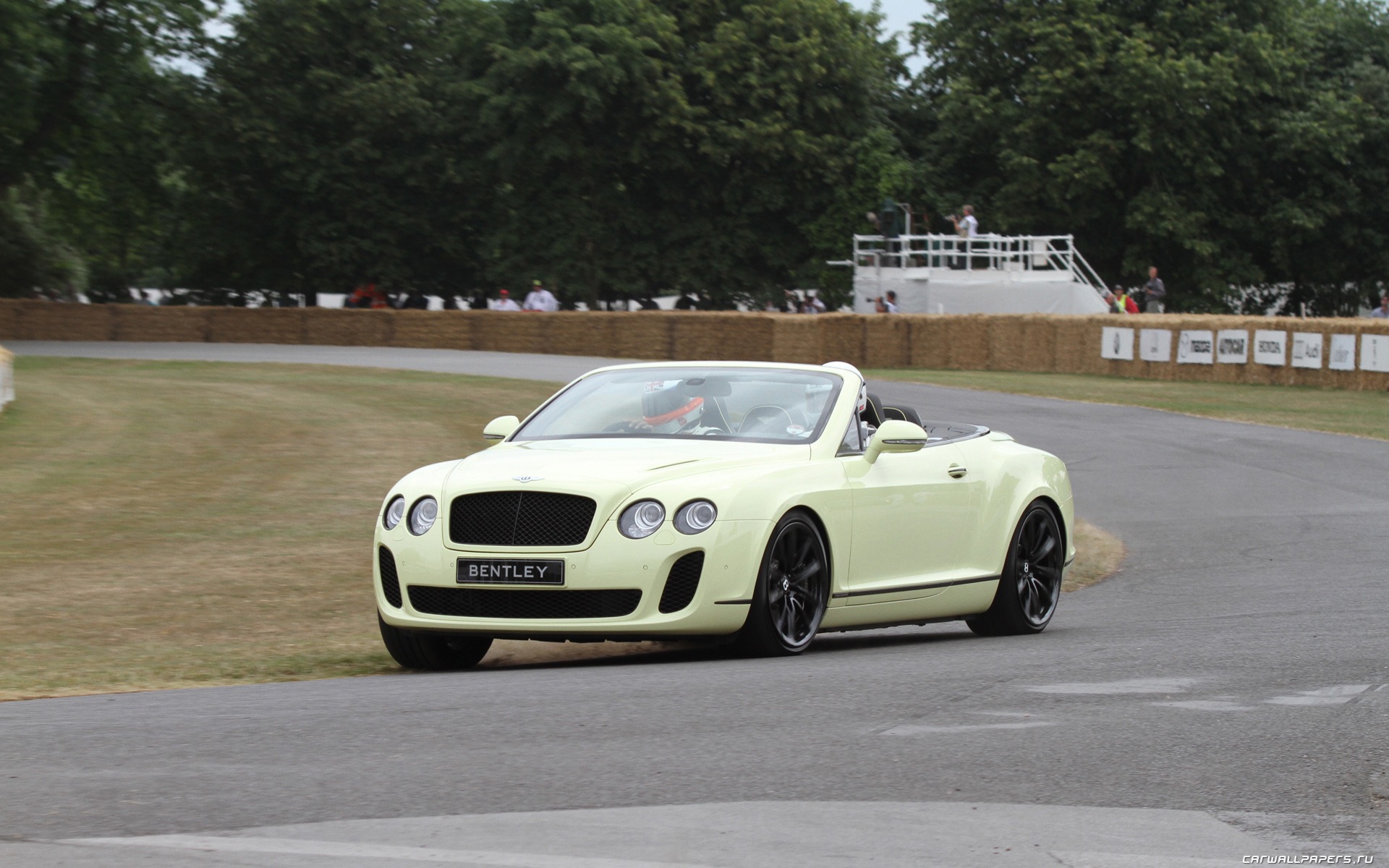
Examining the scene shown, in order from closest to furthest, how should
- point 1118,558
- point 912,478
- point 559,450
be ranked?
point 559,450
point 912,478
point 1118,558

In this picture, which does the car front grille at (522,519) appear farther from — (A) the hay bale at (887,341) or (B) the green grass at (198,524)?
(A) the hay bale at (887,341)

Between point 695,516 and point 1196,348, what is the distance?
32083 millimetres

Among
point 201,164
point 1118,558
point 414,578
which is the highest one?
point 201,164

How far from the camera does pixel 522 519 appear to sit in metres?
7.90

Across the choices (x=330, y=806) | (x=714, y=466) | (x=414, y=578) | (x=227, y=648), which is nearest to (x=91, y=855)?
(x=330, y=806)

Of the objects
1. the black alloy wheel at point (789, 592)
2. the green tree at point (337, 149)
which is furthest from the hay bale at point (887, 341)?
the black alloy wheel at point (789, 592)

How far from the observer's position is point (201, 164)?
183 feet

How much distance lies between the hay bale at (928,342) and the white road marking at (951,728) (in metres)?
36.0

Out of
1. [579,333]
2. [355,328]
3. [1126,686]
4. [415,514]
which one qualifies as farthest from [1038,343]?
[1126,686]

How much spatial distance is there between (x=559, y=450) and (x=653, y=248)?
5001 centimetres

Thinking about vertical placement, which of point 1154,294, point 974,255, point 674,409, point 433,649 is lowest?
point 433,649

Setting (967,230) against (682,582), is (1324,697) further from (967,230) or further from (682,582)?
(967,230)

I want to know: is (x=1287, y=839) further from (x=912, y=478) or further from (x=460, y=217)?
(x=460, y=217)

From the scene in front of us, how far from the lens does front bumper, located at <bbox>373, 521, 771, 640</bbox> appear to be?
7777mm
